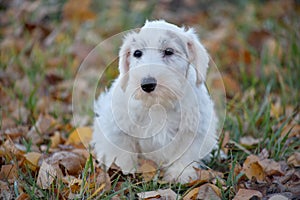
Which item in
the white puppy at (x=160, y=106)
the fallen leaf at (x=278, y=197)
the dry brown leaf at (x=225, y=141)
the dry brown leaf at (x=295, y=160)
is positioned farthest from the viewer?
the dry brown leaf at (x=225, y=141)

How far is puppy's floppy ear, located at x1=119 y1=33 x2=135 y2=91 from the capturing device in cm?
302

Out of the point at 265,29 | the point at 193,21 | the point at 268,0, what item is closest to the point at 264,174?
the point at 265,29

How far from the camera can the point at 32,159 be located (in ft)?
10.2

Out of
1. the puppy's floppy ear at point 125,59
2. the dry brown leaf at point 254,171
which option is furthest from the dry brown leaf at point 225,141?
the puppy's floppy ear at point 125,59

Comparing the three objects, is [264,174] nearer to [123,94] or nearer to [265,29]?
[123,94]

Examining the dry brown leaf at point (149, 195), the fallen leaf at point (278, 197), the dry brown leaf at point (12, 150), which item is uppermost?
the dry brown leaf at point (12, 150)

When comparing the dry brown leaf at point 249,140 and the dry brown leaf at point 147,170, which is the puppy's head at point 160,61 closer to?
the dry brown leaf at point 147,170

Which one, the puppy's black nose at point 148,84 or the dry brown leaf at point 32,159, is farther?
the dry brown leaf at point 32,159

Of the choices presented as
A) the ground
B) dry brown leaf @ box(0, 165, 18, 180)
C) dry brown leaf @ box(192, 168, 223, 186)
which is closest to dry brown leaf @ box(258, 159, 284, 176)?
the ground

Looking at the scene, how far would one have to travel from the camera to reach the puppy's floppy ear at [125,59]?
302 cm

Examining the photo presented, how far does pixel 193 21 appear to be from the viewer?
721 cm

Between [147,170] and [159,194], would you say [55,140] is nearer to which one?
[147,170]

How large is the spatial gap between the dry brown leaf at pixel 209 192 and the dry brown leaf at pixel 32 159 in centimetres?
109

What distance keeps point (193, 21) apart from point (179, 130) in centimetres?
438
